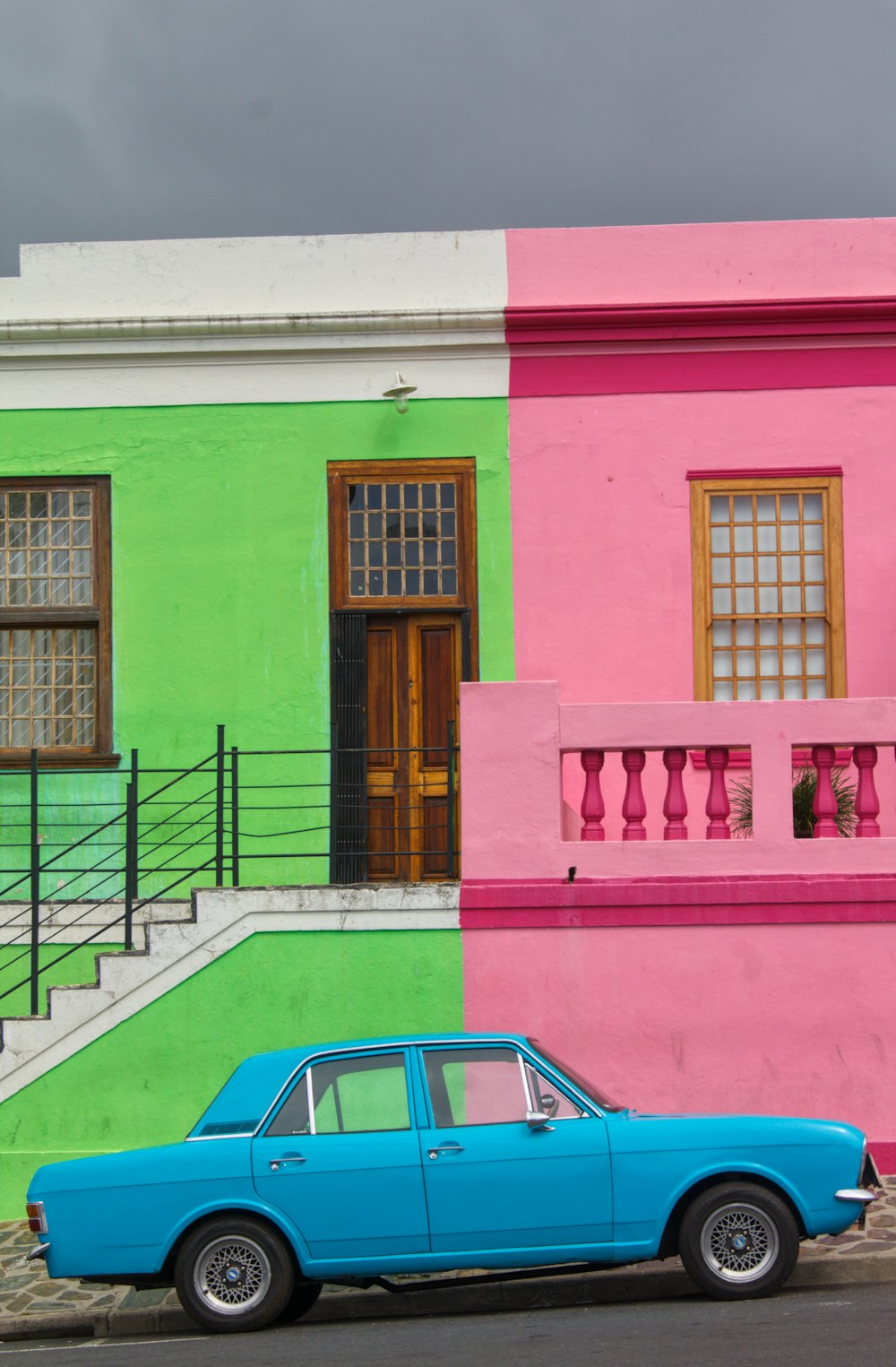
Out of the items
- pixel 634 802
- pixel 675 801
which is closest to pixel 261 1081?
pixel 634 802

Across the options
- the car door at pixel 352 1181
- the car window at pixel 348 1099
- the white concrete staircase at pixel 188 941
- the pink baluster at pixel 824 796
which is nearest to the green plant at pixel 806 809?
the pink baluster at pixel 824 796

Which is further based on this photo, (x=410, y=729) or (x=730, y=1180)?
(x=410, y=729)

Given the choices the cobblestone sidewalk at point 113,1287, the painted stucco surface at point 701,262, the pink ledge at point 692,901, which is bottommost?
the cobblestone sidewalk at point 113,1287

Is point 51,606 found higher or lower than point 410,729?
higher

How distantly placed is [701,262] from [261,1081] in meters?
7.66

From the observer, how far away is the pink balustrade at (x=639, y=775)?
33.9 feet

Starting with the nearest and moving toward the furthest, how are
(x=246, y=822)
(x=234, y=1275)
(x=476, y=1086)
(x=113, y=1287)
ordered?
1. (x=234, y=1275)
2. (x=476, y=1086)
3. (x=113, y=1287)
4. (x=246, y=822)

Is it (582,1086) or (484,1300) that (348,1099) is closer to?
(582,1086)

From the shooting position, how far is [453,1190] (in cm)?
784

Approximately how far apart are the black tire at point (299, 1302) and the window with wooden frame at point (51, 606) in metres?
Result: 5.75

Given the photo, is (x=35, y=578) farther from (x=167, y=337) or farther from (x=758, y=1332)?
(x=758, y=1332)

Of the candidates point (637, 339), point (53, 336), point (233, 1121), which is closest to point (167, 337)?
point (53, 336)

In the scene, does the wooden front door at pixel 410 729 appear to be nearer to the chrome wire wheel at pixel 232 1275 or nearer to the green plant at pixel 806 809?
the green plant at pixel 806 809

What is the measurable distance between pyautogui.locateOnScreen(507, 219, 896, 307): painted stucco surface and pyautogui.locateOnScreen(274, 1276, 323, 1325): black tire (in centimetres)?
765
